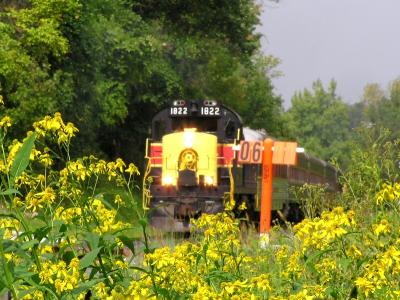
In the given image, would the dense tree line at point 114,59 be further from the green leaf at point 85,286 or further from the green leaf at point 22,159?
the green leaf at point 85,286

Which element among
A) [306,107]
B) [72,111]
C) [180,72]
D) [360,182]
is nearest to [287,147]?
[360,182]

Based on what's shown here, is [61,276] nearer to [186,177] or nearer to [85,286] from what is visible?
[85,286]

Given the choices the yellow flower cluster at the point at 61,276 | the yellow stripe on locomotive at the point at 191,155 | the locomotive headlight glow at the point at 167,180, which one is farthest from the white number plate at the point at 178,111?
the yellow flower cluster at the point at 61,276

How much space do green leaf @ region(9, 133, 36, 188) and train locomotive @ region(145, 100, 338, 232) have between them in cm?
1790

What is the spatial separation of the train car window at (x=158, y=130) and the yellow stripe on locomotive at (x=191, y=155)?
29cm

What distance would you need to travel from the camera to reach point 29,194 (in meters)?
5.01

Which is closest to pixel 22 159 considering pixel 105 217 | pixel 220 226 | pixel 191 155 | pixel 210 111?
pixel 105 217

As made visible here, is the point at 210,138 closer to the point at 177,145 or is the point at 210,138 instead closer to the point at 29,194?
the point at 177,145

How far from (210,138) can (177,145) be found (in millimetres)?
820

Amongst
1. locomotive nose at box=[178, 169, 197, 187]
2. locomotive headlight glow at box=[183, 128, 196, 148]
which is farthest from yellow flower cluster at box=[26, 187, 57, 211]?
locomotive nose at box=[178, 169, 197, 187]

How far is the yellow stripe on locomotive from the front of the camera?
22984 millimetres

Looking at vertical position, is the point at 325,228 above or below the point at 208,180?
below

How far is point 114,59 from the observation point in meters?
33.0

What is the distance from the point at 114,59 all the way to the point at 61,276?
2878 centimetres
